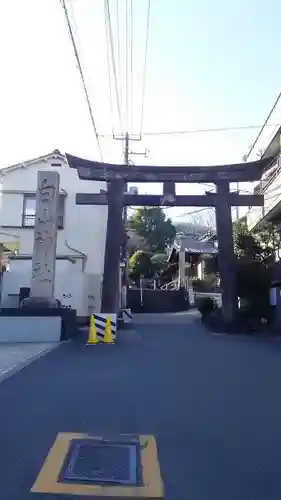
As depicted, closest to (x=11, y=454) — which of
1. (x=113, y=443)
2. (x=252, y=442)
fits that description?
(x=113, y=443)

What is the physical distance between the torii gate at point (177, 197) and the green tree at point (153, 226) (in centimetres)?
2871

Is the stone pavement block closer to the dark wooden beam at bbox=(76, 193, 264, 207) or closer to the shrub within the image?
the dark wooden beam at bbox=(76, 193, 264, 207)

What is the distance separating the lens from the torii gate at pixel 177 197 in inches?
813

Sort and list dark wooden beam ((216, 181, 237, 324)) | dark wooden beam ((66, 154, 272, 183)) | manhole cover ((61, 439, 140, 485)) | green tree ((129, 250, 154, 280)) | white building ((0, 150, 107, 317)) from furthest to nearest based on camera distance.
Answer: green tree ((129, 250, 154, 280)), white building ((0, 150, 107, 317)), dark wooden beam ((66, 154, 272, 183)), dark wooden beam ((216, 181, 237, 324)), manhole cover ((61, 439, 140, 485))

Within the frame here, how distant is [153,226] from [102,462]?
47.0m

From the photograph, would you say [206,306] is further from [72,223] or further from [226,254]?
[72,223]

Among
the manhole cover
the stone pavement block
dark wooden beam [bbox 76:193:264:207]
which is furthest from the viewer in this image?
dark wooden beam [bbox 76:193:264:207]

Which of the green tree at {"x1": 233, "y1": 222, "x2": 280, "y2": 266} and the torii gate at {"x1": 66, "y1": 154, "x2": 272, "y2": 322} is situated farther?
the green tree at {"x1": 233, "y1": 222, "x2": 280, "y2": 266}

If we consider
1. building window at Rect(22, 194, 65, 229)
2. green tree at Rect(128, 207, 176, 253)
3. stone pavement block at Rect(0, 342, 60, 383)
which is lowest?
stone pavement block at Rect(0, 342, 60, 383)

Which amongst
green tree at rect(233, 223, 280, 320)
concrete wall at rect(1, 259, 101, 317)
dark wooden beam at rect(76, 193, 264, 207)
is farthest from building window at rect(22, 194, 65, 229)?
green tree at rect(233, 223, 280, 320)

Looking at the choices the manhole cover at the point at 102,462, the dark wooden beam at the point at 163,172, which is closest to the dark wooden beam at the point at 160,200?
the dark wooden beam at the point at 163,172

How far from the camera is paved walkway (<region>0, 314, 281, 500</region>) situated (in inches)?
162

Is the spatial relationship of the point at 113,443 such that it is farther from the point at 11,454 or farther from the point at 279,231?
the point at 279,231

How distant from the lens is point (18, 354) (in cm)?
1251
